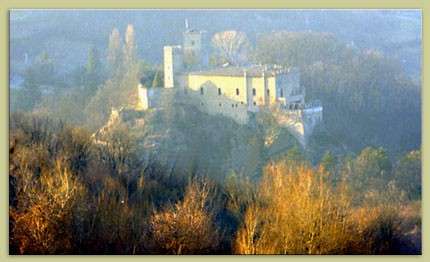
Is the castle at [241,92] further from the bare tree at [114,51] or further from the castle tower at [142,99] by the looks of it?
the bare tree at [114,51]

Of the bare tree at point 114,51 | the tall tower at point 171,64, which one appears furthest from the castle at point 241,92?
the bare tree at point 114,51

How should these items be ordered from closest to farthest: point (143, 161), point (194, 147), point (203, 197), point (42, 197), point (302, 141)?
point (42, 197)
point (203, 197)
point (143, 161)
point (194, 147)
point (302, 141)

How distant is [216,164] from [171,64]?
10.3ft

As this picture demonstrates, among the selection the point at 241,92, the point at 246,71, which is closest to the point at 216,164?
the point at 241,92

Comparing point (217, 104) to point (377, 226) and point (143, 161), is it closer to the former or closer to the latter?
point (143, 161)

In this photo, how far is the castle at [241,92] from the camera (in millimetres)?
16500

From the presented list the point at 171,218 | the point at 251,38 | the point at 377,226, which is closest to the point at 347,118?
the point at 251,38

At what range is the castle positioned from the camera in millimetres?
16500

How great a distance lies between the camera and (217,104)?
16688 mm

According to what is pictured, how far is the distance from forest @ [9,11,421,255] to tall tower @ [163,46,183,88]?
0.20m

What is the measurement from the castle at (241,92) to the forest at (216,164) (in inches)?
7.1

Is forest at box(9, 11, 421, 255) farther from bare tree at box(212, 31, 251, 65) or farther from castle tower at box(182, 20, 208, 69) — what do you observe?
castle tower at box(182, 20, 208, 69)

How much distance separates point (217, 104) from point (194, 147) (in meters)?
1.43

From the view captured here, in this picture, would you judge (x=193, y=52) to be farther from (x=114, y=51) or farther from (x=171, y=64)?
(x=114, y=51)
